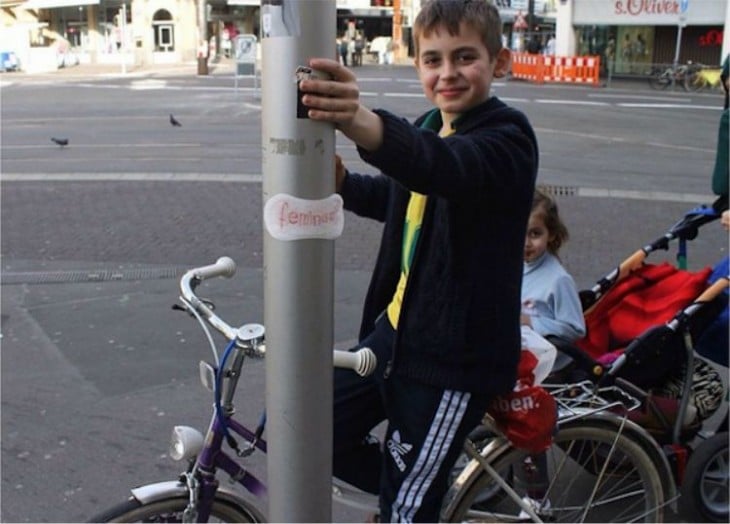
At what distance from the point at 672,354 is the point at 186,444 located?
1.90 m

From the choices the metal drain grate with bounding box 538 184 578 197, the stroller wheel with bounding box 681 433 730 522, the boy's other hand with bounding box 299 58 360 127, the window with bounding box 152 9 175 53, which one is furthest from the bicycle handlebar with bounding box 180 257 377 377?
the window with bounding box 152 9 175 53

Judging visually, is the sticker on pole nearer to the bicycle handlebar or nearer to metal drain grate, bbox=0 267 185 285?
the bicycle handlebar

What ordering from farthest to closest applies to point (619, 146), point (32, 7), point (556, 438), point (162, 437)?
point (32, 7) < point (619, 146) < point (162, 437) < point (556, 438)

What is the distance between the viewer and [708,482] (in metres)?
3.48

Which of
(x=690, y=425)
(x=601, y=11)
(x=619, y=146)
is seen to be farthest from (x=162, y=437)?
(x=601, y=11)

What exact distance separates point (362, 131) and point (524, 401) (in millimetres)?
1202

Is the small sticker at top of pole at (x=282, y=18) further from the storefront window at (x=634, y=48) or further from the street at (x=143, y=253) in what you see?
the storefront window at (x=634, y=48)

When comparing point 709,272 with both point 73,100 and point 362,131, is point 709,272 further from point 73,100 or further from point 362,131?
point 73,100

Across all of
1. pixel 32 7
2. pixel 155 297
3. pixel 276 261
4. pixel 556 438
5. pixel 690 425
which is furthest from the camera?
pixel 32 7

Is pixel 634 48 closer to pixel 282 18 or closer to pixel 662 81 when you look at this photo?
pixel 662 81

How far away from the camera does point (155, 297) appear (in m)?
6.23

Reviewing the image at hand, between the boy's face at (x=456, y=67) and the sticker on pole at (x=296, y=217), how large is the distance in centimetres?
67

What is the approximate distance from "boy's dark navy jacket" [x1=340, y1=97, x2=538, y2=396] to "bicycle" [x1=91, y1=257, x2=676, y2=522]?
0.32 m

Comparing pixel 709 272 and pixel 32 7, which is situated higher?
pixel 32 7
